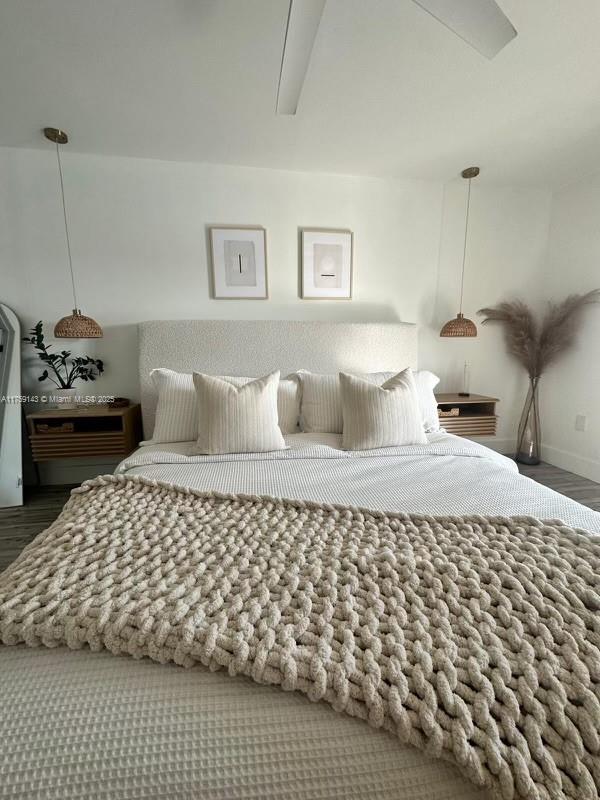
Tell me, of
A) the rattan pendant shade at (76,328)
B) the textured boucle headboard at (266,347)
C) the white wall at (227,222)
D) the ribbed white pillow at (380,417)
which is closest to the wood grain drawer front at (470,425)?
the white wall at (227,222)

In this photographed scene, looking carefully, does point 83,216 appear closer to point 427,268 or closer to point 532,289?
point 427,268

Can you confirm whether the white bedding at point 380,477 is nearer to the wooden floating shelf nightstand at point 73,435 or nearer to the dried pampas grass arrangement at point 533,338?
the wooden floating shelf nightstand at point 73,435

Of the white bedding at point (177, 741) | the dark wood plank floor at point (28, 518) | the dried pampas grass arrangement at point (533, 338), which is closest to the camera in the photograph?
the white bedding at point (177, 741)

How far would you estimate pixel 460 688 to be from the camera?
Result: 0.53 metres

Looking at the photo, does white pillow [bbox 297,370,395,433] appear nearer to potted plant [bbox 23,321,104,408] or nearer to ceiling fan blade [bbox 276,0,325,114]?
ceiling fan blade [bbox 276,0,325,114]

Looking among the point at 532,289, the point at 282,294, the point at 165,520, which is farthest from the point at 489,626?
the point at 532,289

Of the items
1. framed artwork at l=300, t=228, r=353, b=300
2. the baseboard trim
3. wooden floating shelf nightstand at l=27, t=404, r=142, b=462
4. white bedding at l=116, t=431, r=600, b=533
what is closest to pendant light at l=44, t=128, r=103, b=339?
wooden floating shelf nightstand at l=27, t=404, r=142, b=462

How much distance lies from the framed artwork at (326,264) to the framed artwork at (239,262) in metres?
0.33

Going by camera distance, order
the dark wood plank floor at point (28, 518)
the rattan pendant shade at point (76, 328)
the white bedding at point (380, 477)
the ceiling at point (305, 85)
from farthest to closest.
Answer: the rattan pendant shade at point (76, 328)
the dark wood plank floor at point (28, 518)
the ceiling at point (305, 85)
the white bedding at point (380, 477)

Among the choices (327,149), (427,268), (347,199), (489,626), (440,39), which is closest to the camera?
(489,626)

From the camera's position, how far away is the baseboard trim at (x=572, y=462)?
2.78 m

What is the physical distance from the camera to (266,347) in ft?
8.35

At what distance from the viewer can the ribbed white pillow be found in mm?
1771

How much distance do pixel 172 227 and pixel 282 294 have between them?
3.14 feet
